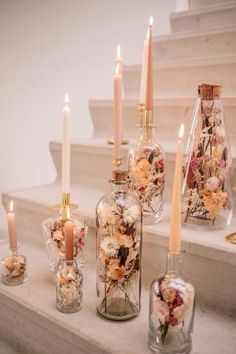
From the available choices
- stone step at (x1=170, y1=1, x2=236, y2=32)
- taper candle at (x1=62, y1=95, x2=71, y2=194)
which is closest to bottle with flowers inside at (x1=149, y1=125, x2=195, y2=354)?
taper candle at (x1=62, y1=95, x2=71, y2=194)

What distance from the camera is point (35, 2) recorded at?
6.97 ft

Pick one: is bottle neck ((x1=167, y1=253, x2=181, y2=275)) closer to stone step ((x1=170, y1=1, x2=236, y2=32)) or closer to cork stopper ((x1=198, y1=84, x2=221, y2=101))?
cork stopper ((x1=198, y1=84, x2=221, y2=101))

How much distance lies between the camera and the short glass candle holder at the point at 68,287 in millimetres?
878

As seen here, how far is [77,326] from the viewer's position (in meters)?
0.84

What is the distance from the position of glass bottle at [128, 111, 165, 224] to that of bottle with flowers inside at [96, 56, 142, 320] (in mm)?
144

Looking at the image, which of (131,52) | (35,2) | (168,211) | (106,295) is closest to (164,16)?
(131,52)

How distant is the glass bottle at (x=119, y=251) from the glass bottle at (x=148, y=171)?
16 cm

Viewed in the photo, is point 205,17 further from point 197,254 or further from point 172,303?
point 172,303

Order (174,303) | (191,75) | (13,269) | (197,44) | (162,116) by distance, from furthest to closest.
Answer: (197,44) → (191,75) → (162,116) → (13,269) → (174,303)

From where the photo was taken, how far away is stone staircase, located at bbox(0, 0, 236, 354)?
0.84m

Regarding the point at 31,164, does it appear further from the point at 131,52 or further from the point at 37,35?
the point at 131,52

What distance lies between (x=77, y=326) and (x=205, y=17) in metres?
1.75

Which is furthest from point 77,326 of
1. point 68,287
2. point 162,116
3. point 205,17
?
point 205,17

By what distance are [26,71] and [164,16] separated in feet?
3.07
